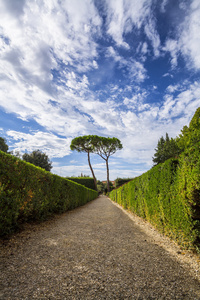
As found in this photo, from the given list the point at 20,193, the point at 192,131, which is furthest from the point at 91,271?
the point at 192,131

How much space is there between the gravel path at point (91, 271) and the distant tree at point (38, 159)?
2607 cm

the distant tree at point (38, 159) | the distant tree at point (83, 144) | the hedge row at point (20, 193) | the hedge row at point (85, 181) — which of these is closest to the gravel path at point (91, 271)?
the hedge row at point (20, 193)

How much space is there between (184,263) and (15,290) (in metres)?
2.44

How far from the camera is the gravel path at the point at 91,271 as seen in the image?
1.60 metres

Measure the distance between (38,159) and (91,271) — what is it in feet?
92.3

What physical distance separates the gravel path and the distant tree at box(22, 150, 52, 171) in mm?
26066

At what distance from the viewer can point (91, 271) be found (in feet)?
6.64

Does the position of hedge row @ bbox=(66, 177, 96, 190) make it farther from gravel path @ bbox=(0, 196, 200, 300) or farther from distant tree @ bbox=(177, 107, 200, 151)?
gravel path @ bbox=(0, 196, 200, 300)

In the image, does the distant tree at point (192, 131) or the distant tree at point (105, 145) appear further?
the distant tree at point (105, 145)

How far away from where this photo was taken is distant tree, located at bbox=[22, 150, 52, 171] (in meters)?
27.0

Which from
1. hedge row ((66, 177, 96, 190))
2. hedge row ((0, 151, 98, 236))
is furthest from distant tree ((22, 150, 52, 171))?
hedge row ((0, 151, 98, 236))

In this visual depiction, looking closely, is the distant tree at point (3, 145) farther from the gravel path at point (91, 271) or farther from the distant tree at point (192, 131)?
the distant tree at point (192, 131)

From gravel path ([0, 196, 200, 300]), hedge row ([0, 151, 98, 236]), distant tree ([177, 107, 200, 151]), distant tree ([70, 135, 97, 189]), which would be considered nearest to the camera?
gravel path ([0, 196, 200, 300])

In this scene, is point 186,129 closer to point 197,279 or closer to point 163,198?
point 163,198
